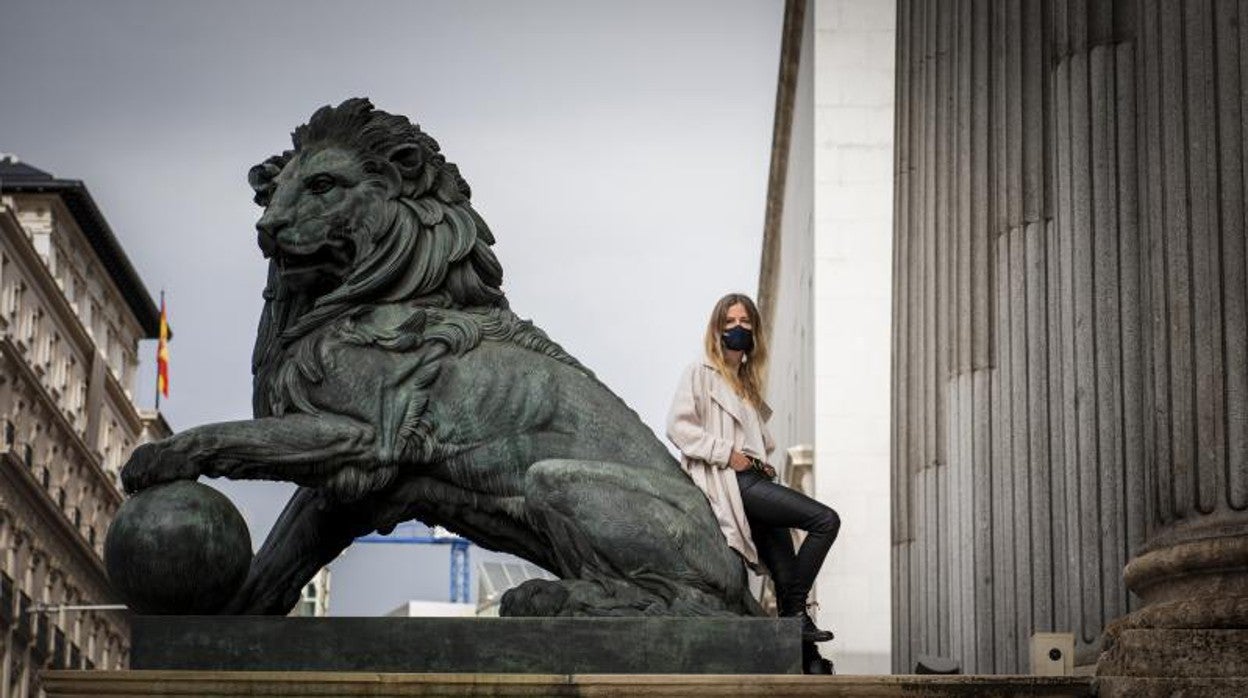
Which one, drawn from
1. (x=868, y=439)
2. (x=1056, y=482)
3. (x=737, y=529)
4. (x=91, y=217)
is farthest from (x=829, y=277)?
(x=91, y=217)

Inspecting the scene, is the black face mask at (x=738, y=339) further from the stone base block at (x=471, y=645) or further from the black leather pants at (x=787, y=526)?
the stone base block at (x=471, y=645)

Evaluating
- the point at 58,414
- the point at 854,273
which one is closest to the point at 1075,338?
the point at 854,273

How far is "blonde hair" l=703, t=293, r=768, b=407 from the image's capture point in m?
14.4

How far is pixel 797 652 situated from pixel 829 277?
34.7m

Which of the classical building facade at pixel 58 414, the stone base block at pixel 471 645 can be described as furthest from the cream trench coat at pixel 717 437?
the classical building facade at pixel 58 414

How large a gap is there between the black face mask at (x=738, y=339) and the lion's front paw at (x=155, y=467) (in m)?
3.25

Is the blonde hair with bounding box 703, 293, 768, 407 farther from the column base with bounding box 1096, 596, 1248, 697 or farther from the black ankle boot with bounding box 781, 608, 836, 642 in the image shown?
the column base with bounding box 1096, 596, 1248, 697

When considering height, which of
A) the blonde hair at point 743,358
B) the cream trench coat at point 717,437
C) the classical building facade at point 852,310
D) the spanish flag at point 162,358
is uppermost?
the spanish flag at point 162,358

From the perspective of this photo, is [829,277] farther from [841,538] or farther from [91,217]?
[91,217]

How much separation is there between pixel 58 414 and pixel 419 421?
254 feet

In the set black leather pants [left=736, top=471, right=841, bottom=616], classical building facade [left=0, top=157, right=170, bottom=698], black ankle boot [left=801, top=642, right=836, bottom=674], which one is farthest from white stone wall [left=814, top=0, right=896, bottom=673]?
black ankle boot [left=801, top=642, right=836, bottom=674]

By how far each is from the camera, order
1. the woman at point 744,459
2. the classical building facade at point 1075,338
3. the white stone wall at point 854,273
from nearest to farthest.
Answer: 1. the classical building facade at point 1075,338
2. the woman at point 744,459
3. the white stone wall at point 854,273

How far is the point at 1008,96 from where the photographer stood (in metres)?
19.8

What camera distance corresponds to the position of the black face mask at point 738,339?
14.4 m
